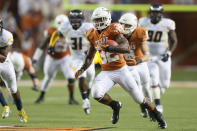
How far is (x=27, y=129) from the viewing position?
762 centimetres

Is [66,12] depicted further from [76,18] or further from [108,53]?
[108,53]

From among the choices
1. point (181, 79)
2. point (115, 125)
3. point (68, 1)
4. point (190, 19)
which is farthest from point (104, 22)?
point (190, 19)

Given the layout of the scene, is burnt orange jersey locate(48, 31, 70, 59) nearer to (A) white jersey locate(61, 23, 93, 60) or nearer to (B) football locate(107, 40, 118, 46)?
(A) white jersey locate(61, 23, 93, 60)

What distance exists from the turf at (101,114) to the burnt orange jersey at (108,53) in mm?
875

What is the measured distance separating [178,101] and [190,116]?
3.12 meters

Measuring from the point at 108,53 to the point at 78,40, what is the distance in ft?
10.2

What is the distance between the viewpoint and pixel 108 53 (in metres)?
7.81

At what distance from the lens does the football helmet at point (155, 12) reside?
1038 cm

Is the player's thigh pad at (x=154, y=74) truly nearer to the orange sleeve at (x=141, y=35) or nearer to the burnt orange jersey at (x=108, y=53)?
the orange sleeve at (x=141, y=35)

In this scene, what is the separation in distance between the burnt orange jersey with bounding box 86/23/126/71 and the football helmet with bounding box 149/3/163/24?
2701 mm

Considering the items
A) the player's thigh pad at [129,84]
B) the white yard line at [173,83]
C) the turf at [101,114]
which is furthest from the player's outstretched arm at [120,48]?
the white yard line at [173,83]

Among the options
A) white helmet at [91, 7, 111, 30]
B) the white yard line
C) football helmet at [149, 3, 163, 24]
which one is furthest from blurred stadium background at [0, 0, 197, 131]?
white helmet at [91, 7, 111, 30]

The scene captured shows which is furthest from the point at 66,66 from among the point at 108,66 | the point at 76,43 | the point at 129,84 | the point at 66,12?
the point at 66,12

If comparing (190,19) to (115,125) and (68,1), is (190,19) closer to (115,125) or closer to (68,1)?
(68,1)
